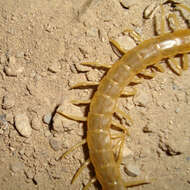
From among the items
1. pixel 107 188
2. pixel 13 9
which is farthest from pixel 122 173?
pixel 13 9

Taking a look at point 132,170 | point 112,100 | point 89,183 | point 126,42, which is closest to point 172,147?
point 132,170

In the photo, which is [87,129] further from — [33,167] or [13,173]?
[13,173]

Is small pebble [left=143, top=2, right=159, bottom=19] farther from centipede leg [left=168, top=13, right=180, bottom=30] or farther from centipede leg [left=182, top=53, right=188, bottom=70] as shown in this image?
centipede leg [left=182, top=53, right=188, bottom=70]

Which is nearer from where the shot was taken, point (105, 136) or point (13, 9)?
point (105, 136)

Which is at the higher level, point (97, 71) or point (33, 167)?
point (97, 71)

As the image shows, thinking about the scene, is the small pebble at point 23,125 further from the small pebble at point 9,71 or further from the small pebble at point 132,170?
the small pebble at point 132,170

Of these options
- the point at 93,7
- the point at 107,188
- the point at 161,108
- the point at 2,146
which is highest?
the point at 93,7
